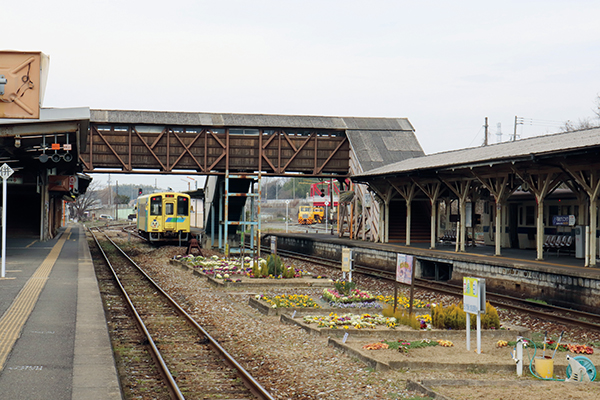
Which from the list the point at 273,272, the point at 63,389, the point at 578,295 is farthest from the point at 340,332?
the point at 273,272

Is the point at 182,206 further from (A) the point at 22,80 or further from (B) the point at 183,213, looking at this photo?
(A) the point at 22,80

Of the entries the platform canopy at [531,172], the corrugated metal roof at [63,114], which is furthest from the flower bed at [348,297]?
the corrugated metal roof at [63,114]

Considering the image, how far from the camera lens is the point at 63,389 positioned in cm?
641

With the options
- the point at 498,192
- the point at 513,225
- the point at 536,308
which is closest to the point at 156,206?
the point at 513,225

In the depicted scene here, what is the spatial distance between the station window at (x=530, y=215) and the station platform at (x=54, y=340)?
1722 centimetres

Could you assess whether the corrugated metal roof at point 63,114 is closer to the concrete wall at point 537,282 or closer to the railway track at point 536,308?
the railway track at point 536,308

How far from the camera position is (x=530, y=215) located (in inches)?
984

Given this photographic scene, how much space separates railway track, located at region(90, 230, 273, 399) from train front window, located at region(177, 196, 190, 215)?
747 inches

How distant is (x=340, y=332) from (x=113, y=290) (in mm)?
8293

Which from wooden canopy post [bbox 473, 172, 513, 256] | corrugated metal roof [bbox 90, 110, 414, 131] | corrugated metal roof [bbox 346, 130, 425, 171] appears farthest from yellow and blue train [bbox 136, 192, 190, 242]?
wooden canopy post [bbox 473, 172, 513, 256]

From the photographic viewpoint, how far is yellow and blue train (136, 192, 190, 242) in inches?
1286

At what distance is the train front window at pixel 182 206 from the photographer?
108 ft

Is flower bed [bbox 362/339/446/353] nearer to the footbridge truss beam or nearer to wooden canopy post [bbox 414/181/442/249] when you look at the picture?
wooden canopy post [bbox 414/181/442/249]

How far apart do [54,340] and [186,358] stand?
1942 mm
